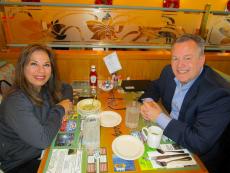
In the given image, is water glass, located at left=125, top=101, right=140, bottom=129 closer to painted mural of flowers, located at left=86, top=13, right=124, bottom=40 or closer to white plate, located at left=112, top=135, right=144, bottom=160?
white plate, located at left=112, top=135, right=144, bottom=160

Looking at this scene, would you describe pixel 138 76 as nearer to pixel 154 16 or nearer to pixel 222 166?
pixel 154 16

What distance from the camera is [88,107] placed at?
1.44m

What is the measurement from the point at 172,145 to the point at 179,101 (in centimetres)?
44

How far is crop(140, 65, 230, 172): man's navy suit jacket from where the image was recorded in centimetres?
107

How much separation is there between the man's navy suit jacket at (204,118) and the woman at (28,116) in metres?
0.73

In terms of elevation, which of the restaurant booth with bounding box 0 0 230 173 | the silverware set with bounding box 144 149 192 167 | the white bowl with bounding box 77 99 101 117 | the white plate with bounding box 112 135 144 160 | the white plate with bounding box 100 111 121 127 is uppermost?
the restaurant booth with bounding box 0 0 230 173

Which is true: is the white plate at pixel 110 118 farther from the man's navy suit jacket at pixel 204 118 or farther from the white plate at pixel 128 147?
the man's navy suit jacket at pixel 204 118

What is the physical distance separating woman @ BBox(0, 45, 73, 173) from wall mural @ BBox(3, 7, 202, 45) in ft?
2.52

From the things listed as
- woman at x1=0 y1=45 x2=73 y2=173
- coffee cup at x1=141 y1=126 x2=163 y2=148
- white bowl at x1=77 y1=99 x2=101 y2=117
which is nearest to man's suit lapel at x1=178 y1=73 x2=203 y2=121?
coffee cup at x1=141 y1=126 x2=163 y2=148

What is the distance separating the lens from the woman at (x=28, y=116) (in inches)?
42.8

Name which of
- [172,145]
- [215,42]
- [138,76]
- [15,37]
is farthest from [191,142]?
[15,37]

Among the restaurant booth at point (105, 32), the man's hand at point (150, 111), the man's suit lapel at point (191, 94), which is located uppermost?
the restaurant booth at point (105, 32)

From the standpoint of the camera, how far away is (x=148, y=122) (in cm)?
133

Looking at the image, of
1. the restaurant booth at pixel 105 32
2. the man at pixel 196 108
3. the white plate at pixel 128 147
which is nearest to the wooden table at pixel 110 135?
the white plate at pixel 128 147
